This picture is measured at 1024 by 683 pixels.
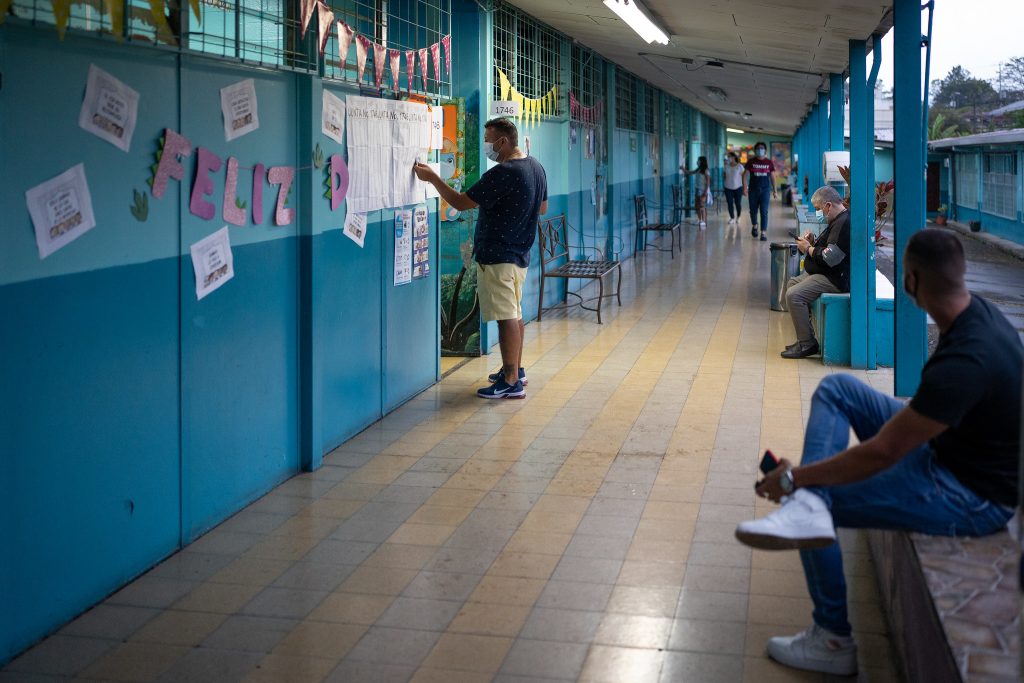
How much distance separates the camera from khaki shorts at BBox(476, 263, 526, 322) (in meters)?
7.55

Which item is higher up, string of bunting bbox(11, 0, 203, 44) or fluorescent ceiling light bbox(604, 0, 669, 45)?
fluorescent ceiling light bbox(604, 0, 669, 45)

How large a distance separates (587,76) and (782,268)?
153 inches

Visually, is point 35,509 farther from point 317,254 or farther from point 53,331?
point 317,254

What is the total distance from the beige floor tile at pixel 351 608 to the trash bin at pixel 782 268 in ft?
26.8

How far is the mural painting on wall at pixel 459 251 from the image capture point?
8.86 meters

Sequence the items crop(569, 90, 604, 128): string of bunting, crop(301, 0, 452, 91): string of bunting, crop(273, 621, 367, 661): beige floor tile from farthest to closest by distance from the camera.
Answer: crop(569, 90, 604, 128): string of bunting → crop(301, 0, 452, 91): string of bunting → crop(273, 621, 367, 661): beige floor tile

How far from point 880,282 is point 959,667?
24.7 feet

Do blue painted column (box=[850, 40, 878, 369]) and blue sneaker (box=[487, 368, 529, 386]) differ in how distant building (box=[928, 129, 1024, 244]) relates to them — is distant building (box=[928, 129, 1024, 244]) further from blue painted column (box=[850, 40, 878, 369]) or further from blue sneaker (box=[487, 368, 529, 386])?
blue sneaker (box=[487, 368, 529, 386])

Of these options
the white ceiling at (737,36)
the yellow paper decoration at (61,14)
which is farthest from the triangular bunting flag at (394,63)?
the yellow paper decoration at (61,14)

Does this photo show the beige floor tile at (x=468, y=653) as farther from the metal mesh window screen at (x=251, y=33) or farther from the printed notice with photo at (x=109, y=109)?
the metal mesh window screen at (x=251, y=33)

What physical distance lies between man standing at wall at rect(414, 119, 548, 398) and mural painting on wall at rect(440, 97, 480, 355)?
49.4 inches

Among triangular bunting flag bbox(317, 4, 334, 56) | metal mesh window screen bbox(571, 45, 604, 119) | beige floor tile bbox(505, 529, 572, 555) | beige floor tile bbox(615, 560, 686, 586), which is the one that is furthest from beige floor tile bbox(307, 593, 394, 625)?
metal mesh window screen bbox(571, 45, 604, 119)

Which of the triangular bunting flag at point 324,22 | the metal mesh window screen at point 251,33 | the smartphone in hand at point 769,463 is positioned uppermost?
the triangular bunting flag at point 324,22

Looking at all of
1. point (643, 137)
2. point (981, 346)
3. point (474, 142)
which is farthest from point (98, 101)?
point (643, 137)
